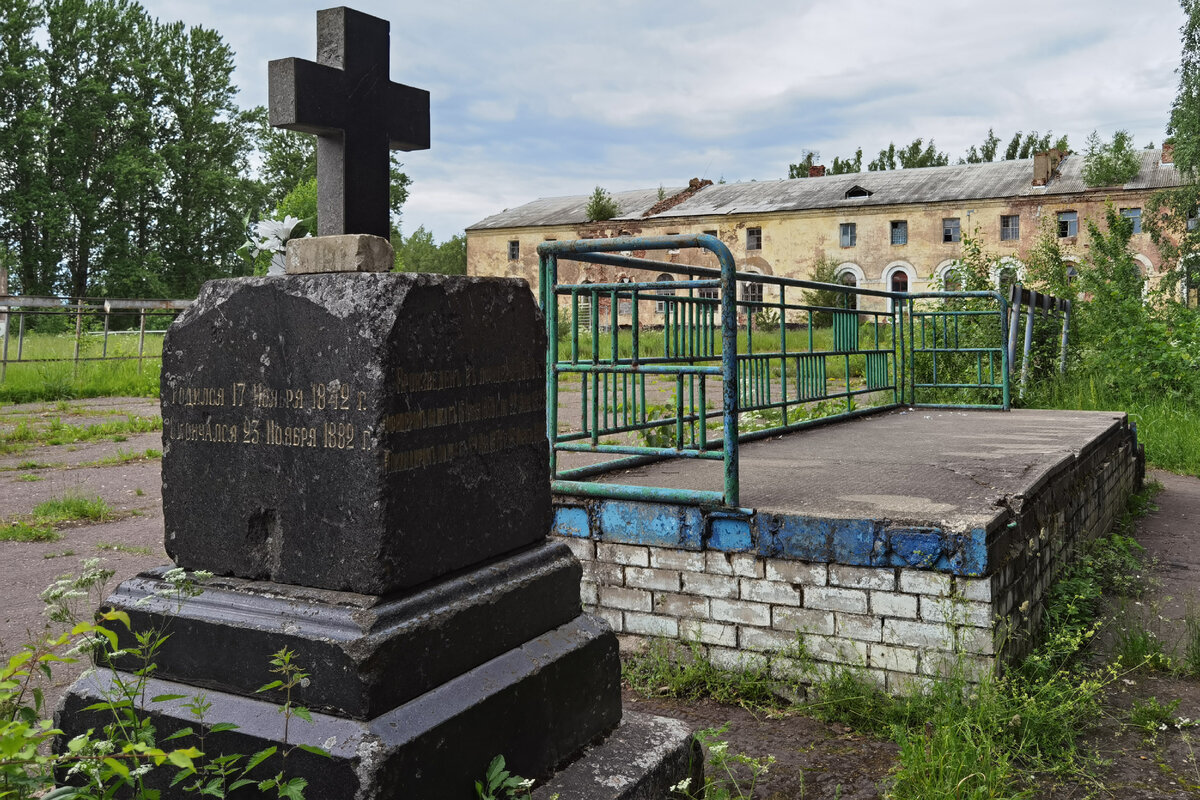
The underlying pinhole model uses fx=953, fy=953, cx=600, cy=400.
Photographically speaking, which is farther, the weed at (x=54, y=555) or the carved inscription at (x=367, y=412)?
the weed at (x=54, y=555)

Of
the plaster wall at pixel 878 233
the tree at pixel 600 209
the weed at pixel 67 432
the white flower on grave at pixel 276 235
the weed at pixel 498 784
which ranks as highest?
the tree at pixel 600 209

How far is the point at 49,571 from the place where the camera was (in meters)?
5.41

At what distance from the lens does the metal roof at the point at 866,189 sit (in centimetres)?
3466

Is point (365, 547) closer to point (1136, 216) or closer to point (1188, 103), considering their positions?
point (1188, 103)

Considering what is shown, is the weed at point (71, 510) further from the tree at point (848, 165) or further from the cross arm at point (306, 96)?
the tree at point (848, 165)

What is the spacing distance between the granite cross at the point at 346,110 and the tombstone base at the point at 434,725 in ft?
4.26

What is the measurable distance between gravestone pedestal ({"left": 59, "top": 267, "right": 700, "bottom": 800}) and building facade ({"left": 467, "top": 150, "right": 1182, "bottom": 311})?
105ft

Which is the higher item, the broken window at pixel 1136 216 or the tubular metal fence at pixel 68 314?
the broken window at pixel 1136 216

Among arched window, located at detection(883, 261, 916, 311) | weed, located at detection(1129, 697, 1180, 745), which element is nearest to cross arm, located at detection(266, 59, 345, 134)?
weed, located at detection(1129, 697, 1180, 745)

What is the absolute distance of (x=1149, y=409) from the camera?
1052 centimetres

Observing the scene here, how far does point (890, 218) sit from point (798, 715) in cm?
3497

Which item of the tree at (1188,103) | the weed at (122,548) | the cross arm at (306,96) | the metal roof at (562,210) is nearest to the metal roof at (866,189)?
the metal roof at (562,210)

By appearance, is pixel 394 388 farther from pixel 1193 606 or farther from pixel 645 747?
pixel 1193 606

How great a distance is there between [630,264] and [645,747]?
2.35 meters
